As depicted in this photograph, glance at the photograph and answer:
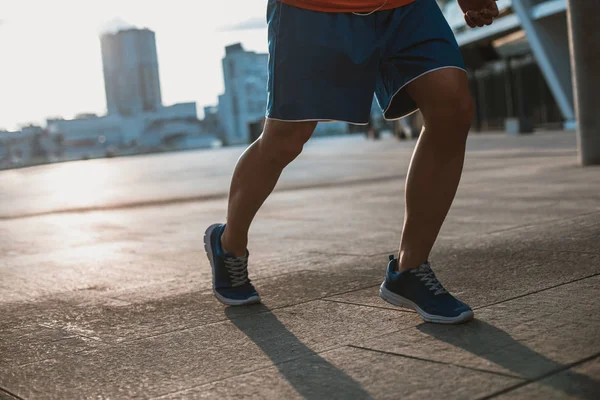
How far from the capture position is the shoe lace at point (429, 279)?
305 centimetres

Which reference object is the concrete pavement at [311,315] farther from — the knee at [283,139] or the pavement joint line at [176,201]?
the pavement joint line at [176,201]

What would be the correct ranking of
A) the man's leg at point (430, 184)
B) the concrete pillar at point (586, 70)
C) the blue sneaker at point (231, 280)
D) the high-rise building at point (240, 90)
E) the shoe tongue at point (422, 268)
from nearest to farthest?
the man's leg at point (430, 184) < the shoe tongue at point (422, 268) < the blue sneaker at point (231, 280) < the concrete pillar at point (586, 70) < the high-rise building at point (240, 90)

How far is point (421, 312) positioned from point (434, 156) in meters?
0.56

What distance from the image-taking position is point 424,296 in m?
3.04

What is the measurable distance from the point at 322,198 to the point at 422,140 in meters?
6.25

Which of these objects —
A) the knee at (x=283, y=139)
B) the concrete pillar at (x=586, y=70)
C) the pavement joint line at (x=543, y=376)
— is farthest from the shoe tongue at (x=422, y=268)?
the concrete pillar at (x=586, y=70)

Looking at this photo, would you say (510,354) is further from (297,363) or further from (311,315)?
(311,315)

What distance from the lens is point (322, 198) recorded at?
30.8 feet

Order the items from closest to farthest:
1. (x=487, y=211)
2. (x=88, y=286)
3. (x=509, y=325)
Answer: (x=509, y=325)
(x=88, y=286)
(x=487, y=211)

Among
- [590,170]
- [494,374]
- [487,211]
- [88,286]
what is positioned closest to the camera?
[494,374]

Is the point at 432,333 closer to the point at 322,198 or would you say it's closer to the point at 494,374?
the point at 494,374

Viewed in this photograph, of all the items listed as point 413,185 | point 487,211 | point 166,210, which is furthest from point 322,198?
point 413,185

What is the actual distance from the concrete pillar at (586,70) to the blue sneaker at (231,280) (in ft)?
26.7

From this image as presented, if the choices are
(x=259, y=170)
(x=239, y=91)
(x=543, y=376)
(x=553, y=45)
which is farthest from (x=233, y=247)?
(x=239, y=91)
